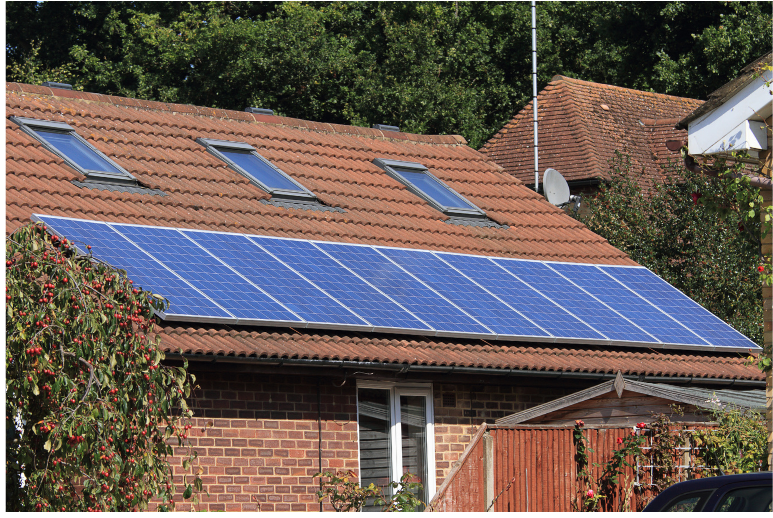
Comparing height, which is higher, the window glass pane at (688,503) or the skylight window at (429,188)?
the skylight window at (429,188)

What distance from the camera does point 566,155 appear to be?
2758 centimetres

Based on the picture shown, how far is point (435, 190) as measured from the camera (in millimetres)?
19188

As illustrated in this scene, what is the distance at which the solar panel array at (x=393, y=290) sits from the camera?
1320cm

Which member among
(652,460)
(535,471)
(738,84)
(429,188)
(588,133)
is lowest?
(535,471)

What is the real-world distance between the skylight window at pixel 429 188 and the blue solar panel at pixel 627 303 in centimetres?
178

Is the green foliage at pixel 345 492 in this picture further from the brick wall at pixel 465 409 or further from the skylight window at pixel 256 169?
the skylight window at pixel 256 169

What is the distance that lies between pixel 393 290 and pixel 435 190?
4534 millimetres

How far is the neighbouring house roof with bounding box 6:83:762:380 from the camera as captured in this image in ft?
45.1

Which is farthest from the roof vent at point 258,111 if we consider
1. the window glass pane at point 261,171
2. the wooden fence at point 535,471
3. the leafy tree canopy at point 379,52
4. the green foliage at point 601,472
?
the leafy tree canopy at point 379,52

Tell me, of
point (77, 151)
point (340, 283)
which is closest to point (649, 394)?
point (340, 283)

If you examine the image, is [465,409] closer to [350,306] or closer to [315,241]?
[350,306]

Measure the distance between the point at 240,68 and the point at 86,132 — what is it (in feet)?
50.4

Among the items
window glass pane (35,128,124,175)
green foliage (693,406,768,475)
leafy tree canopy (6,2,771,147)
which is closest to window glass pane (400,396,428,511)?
green foliage (693,406,768,475)

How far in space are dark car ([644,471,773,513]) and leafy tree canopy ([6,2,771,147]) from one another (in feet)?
76.0
